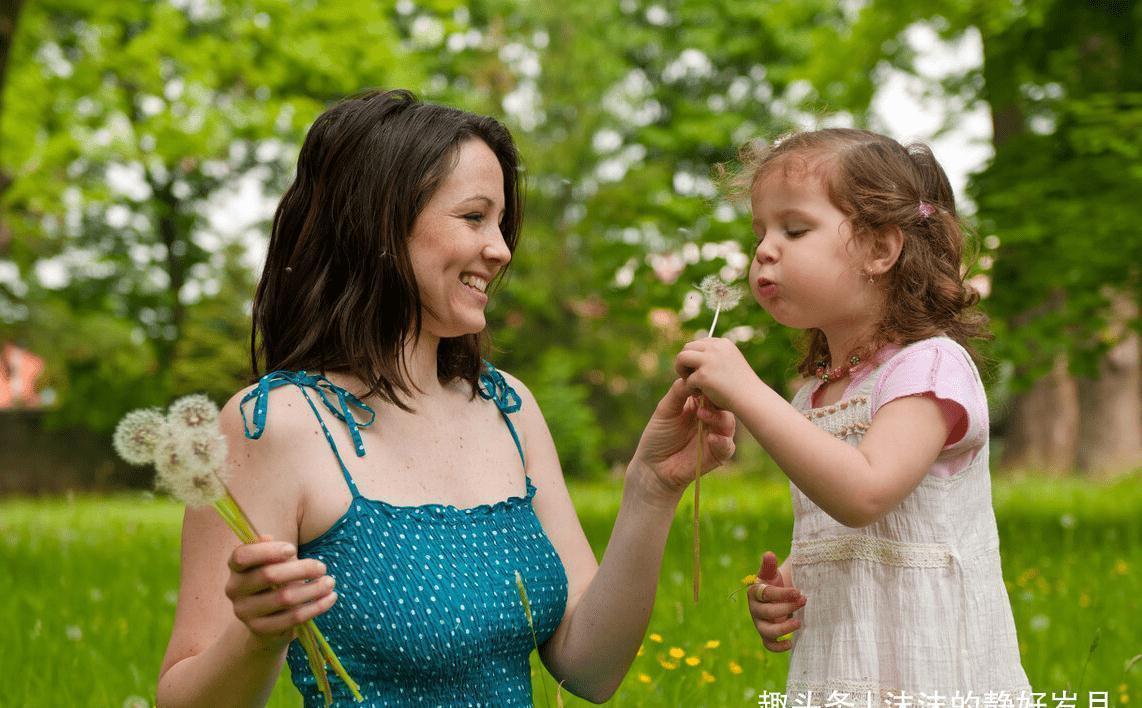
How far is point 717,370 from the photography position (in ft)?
6.33

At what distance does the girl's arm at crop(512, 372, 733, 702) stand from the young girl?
0.17m

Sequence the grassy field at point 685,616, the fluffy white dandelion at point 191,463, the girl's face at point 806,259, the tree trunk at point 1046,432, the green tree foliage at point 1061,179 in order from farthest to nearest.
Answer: the tree trunk at point 1046,432
the green tree foliage at point 1061,179
the grassy field at point 685,616
the girl's face at point 806,259
the fluffy white dandelion at point 191,463

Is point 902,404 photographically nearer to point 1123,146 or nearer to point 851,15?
point 1123,146

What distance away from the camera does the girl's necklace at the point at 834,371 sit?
7.32 ft

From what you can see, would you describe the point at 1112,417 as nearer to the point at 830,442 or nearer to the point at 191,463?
the point at 830,442

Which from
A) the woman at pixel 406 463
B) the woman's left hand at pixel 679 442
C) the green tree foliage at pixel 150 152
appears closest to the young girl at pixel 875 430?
the woman's left hand at pixel 679 442

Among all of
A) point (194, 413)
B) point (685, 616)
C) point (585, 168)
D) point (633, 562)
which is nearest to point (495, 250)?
point (633, 562)

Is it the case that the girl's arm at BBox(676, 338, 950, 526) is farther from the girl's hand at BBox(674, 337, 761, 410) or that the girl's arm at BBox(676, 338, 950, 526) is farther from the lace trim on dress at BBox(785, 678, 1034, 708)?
the lace trim on dress at BBox(785, 678, 1034, 708)

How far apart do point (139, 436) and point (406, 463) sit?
2.73 ft

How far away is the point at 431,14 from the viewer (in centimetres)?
1992

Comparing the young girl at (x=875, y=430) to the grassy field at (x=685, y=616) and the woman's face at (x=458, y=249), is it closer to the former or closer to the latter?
the woman's face at (x=458, y=249)

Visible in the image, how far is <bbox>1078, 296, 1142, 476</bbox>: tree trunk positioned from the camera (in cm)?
1262

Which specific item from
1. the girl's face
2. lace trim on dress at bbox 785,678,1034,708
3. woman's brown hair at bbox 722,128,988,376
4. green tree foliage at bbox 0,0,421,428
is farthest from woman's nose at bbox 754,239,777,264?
green tree foliage at bbox 0,0,421,428

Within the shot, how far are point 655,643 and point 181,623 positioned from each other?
1.90 metres
